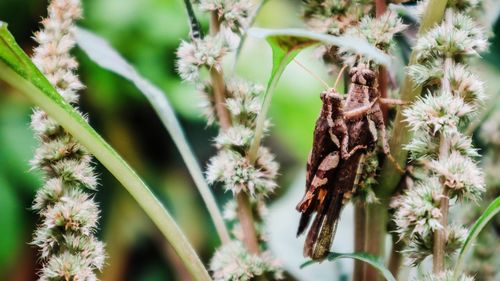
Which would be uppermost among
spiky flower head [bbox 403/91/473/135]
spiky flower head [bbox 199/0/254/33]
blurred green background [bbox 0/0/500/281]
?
blurred green background [bbox 0/0/500/281]

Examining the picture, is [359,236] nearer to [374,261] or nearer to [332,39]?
[374,261]

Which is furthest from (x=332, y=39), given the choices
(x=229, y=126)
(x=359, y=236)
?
(x=359, y=236)

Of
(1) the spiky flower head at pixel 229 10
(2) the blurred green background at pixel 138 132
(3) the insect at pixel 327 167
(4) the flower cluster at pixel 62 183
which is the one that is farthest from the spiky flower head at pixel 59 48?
(2) the blurred green background at pixel 138 132

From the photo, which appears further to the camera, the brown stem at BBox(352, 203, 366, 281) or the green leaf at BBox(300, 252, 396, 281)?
the brown stem at BBox(352, 203, 366, 281)

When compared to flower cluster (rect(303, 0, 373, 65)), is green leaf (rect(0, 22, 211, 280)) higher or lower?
lower

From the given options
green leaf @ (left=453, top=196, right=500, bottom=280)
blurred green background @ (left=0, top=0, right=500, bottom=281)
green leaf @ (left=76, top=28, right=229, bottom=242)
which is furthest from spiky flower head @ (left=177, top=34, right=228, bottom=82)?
blurred green background @ (left=0, top=0, right=500, bottom=281)

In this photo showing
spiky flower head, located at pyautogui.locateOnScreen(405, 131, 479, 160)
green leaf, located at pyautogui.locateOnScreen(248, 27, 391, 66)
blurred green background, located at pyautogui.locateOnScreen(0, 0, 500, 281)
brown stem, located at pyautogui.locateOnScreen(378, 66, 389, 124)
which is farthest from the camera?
blurred green background, located at pyautogui.locateOnScreen(0, 0, 500, 281)

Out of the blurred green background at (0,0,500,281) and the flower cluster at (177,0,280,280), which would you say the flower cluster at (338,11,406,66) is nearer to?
the flower cluster at (177,0,280,280)

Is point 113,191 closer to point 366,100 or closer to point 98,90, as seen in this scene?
point 98,90

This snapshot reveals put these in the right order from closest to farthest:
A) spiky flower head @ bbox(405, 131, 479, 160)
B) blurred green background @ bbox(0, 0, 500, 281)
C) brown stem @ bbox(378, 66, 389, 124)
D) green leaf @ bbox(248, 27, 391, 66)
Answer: green leaf @ bbox(248, 27, 391, 66) < spiky flower head @ bbox(405, 131, 479, 160) < brown stem @ bbox(378, 66, 389, 124) < blurred green background @ bbox(0, 0, 500, 281)
